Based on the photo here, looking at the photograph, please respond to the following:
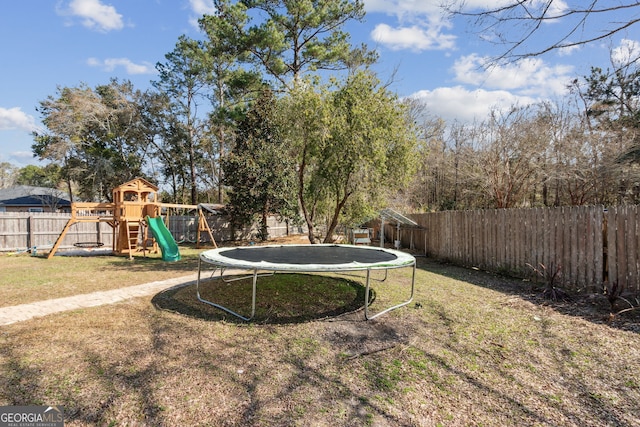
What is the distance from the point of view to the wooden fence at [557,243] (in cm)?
448

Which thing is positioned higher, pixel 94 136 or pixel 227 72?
pixel 227 72

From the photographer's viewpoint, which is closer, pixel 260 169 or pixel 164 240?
pixel 164 240

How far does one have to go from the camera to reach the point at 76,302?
14.8ft

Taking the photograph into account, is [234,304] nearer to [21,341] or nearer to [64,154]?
[21,341]

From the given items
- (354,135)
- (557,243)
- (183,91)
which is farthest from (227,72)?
(557,243)

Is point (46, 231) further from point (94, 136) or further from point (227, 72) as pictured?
point (227, 72)

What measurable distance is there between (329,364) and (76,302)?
368 centimetres

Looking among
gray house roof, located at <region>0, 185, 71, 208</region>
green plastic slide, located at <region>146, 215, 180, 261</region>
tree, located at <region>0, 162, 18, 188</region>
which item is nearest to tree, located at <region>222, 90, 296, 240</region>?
green plastic slide, located at <region>146, 215, 180, 261</region>

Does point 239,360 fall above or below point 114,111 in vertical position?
below

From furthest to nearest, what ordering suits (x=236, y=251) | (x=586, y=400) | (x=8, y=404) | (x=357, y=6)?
(x=357, y=6)
(x=236, y=251)
(x=586, y=400)
(x=8, y=404)

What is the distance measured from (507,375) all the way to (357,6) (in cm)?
1551

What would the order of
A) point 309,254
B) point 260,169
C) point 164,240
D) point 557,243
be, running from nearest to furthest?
point 309,254
point 557,243
point 164,240
point 260,169

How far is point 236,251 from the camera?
17.2 feet

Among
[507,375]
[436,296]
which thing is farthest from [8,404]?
[436,296]
